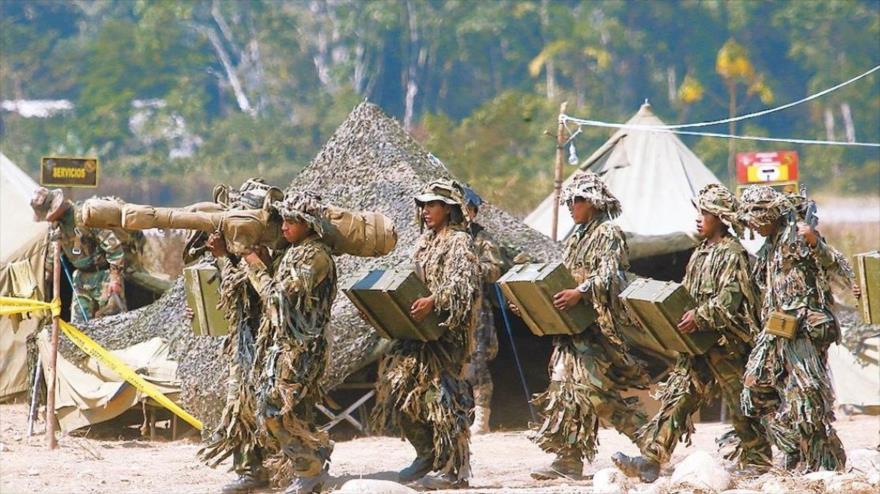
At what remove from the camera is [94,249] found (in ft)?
54.1

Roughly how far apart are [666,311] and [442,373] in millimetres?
1297

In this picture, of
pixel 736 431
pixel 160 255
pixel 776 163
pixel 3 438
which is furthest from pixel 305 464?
pixel 160 255

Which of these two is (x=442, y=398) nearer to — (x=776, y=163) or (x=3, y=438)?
(x=3, y=438)

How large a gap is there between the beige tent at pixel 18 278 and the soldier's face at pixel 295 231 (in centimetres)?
560

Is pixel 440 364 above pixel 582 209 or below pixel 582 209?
below

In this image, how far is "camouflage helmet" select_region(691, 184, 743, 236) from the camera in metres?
11.8

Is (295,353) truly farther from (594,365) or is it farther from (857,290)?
(857,290)

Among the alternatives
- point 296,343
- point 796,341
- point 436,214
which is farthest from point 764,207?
point 296,343

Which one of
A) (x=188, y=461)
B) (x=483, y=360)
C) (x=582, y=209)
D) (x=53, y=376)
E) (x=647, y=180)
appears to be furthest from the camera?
(x=647, y=180)

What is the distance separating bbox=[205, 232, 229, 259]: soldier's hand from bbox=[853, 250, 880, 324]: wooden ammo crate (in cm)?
362

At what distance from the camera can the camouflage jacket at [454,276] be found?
1176 centimetres

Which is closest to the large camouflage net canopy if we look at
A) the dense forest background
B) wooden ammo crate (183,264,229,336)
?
wooden ammo crate (183,264,229,336)

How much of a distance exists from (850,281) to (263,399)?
10.7 ft

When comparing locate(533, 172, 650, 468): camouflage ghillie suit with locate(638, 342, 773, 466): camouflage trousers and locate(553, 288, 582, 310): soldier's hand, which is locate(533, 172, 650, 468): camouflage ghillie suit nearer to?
locate(553, 288, 582, 310): soldier's hand
